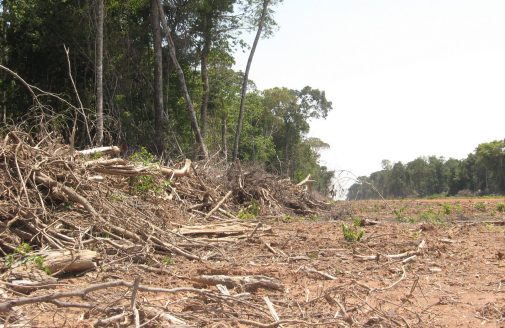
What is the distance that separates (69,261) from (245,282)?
5.21 feet

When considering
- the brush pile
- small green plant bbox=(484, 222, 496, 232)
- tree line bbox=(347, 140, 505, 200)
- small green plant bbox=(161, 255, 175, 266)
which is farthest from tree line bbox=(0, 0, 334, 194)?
tree line bbox=(347, 140, 505, 200)

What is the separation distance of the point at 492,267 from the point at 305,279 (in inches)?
87.2

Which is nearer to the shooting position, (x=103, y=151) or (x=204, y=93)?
(x=103, y=151)

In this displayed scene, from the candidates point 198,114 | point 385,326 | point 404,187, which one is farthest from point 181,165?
point 404,187

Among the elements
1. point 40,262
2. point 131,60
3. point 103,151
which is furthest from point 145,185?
point 131,60

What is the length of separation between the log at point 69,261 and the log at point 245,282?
1091 millimetres

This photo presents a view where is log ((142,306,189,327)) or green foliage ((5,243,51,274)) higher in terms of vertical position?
green foliage ((5,243,51,274))

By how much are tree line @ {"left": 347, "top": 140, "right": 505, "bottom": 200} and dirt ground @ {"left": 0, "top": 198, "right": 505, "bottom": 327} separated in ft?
118

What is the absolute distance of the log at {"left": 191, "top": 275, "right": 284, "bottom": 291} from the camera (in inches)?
175

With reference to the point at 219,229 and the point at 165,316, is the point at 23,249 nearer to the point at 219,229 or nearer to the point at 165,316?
the point at 165,316

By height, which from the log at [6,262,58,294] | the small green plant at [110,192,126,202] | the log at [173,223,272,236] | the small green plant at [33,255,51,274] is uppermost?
the small green plant at [110,192,126,202]

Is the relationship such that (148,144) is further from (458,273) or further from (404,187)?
(404,187)

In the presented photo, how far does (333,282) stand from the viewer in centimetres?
502

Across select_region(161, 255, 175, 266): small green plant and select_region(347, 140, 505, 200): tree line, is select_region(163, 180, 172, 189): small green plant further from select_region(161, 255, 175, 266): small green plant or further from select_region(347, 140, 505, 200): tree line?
select_region(347, 140, 505, 200): tree line
